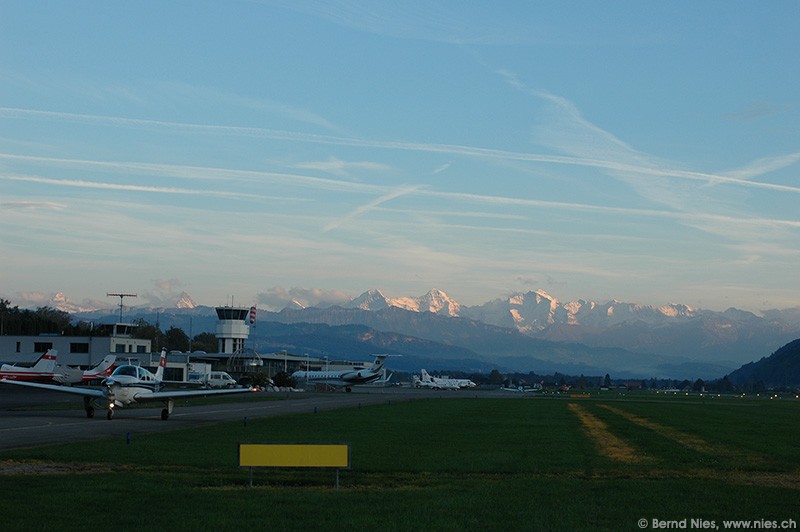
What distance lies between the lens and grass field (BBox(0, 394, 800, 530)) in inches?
730

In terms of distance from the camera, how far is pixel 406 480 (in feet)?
83.0

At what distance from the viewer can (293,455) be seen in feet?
76.2

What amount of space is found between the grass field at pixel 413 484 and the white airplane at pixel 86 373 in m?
35.9

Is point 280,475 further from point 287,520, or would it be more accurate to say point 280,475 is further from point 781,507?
point 781,507

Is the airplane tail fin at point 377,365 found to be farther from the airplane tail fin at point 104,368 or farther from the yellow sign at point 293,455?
the yellow sign at point 293,455

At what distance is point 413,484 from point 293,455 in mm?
3441

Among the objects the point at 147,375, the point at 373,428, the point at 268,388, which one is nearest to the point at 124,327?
the point at 268,388

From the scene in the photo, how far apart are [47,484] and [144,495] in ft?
10.5

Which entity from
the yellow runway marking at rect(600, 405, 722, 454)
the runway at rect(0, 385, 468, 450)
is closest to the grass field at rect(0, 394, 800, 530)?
the yellow runway marking at rect(600, 405, 722, 454)

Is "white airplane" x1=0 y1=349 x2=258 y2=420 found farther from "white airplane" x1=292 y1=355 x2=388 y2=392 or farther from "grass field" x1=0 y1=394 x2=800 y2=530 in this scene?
"white airplane" x1=292 y1=355 x2=388 y2=392

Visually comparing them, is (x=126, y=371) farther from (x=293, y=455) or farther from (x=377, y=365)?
(x=377, y=365)

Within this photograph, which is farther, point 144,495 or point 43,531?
point 144,495

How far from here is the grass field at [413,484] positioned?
1855 centimetres

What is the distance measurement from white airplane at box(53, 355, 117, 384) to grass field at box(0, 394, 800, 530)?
35.9 meters
